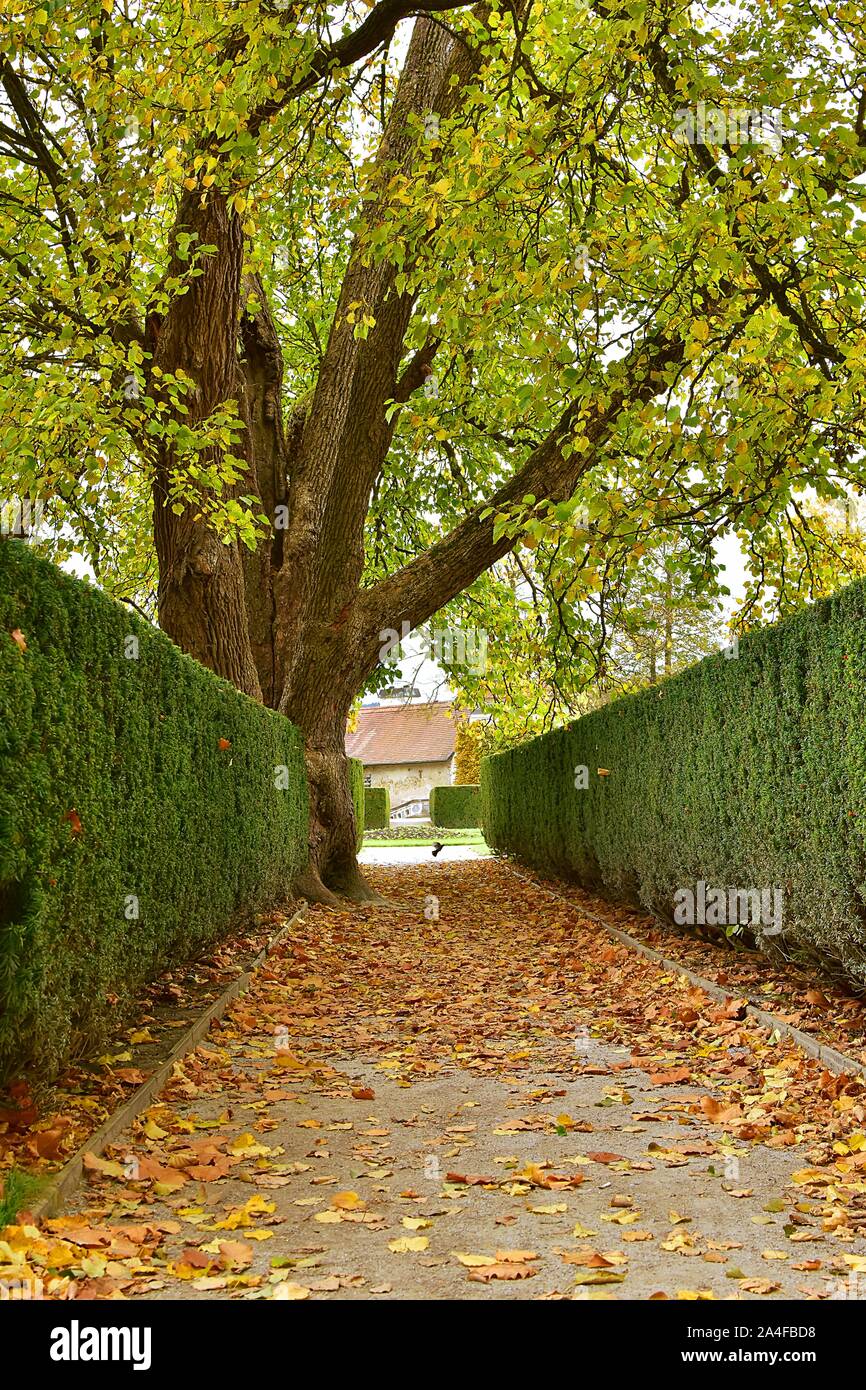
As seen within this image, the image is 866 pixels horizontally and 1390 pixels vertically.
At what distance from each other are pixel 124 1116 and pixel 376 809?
127 feet

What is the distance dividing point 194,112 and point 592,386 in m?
3.69

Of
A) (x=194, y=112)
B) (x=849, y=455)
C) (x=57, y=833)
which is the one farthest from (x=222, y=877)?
(x=849, y=455)

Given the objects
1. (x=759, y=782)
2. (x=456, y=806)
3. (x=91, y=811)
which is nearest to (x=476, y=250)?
(x=759, y=782)

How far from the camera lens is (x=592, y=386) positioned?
7.29 meters

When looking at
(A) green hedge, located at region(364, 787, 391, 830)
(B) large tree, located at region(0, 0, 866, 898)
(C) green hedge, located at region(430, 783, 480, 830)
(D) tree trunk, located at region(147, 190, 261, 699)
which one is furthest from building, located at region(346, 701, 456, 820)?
(D) tree trunk, located at region(147, 190, 261, 699)

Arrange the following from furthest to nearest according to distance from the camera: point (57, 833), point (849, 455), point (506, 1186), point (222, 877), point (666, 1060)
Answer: point (849, 455)
point (222, 877)
point (666, 1060)
point (57, 833)
point (506, 1186)

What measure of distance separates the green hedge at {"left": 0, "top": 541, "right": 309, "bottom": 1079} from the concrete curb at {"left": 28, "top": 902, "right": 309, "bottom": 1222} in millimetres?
367

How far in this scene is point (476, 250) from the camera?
8578 millimetres

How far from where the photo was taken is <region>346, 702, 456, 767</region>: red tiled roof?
5719 centimetres

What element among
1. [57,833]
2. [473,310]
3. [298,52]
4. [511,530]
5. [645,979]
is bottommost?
[645,979]

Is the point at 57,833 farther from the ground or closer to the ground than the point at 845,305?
closer to the ground

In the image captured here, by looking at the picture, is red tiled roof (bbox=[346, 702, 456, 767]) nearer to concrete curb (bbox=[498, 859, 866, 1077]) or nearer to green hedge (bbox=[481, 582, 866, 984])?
green hedge (bbox=[481, 582, 866, 984])

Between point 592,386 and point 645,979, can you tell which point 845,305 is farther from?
point 645,979
